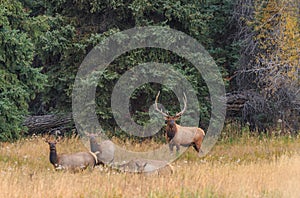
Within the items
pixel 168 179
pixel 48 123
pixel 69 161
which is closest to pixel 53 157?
pixel 69 161

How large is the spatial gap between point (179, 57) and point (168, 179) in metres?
→ 7.71

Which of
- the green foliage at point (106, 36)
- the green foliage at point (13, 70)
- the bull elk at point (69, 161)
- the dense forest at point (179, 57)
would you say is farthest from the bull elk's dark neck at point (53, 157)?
the green foliage at point (106, 36)

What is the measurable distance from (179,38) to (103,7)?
2.44m

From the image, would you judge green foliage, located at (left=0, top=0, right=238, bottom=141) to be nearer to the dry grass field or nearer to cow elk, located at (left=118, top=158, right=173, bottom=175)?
the dry grass field

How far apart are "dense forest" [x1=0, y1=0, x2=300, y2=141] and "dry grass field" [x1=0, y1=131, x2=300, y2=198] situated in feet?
8.66

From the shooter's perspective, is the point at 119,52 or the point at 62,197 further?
the point at 119,52

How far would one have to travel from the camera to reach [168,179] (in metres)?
9.68

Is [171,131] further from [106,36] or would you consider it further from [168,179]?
[168,179]

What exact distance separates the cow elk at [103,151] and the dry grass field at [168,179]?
0.87 m

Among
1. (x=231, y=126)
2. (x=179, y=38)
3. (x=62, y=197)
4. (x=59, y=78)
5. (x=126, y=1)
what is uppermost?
(x=126, y=1)

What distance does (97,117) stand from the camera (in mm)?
16094

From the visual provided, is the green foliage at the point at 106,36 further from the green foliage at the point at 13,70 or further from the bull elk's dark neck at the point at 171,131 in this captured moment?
the bull elk's dark neck at the point at 171,131

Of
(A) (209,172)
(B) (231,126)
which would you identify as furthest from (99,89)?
(A) (209,172)

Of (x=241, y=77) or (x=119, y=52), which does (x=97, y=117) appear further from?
(x=241, y=77)
